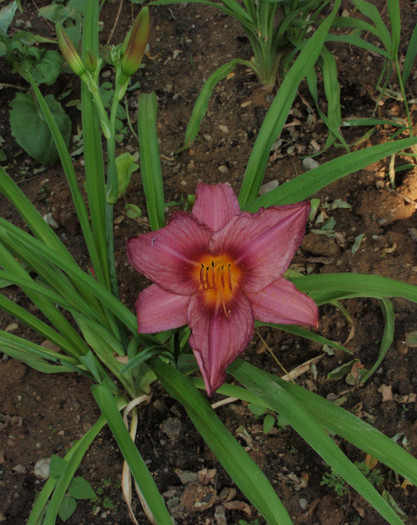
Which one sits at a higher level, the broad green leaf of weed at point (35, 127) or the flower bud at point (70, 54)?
the flower bud at point (70, 54)

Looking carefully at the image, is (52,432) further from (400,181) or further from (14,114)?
(400,181)

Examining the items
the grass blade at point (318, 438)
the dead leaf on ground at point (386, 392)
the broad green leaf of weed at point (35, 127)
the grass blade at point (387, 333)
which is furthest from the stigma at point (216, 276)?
the broad green leaf of weed at point (35, 127)

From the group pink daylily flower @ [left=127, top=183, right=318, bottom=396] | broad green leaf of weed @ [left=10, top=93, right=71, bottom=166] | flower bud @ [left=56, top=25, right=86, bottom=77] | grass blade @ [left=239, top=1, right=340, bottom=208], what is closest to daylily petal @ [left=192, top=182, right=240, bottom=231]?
pink daylily flower @ [left=127, top=183, right=318, bottom=396]

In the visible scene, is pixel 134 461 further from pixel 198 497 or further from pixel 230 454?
pixel 198 497

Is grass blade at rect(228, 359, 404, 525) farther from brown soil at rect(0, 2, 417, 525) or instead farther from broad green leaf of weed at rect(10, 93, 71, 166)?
broad green leaf of weed at rect(10, 93, 71, 166)

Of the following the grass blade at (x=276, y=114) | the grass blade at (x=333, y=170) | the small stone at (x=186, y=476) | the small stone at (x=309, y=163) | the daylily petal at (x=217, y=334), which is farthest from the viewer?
the small stone at (x=309, y=163)

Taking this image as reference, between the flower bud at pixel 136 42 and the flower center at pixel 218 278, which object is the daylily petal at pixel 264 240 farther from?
the flower bud at pixel 136 42
